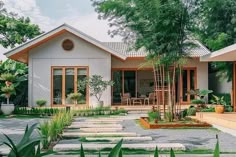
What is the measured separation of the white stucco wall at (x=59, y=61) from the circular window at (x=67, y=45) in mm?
169

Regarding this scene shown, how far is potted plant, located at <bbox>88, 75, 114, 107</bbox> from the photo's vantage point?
2058 centimetres

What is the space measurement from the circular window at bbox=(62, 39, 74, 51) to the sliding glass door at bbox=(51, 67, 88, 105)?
1.15m

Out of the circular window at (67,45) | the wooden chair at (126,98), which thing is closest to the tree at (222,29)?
the wooden chair at (126,98)

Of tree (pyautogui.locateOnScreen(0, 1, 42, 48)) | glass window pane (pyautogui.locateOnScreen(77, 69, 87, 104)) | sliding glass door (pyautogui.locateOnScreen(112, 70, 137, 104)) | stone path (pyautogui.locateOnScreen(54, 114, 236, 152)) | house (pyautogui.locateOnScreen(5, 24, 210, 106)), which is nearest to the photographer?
stone path (pyautogui.locateOnScreen(54, 114, 236, 152))

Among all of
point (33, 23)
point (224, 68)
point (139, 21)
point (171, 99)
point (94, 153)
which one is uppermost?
point (33, 23)

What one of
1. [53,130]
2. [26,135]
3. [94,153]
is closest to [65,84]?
[53,130]

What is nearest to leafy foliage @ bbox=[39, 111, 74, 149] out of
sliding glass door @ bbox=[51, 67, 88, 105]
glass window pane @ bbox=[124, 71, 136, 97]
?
sliding glass door @ bbox=[51, 67, 88, 105]

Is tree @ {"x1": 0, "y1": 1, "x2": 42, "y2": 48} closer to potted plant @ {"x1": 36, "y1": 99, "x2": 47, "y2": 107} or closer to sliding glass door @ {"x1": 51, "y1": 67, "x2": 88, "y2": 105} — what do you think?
sliding glass door @ {"x1": 51, "y1": 67, "x2": 88, "y2": 105}

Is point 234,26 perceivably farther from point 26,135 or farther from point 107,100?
point 26,135

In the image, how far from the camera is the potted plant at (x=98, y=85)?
810 inches

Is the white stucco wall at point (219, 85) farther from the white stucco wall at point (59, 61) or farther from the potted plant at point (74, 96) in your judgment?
the potted plant at point (74, 96)

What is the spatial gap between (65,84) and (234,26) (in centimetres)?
986

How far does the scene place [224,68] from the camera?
2105 cm

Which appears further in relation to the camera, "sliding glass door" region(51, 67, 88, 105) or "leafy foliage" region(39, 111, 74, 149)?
"sliding glass door" region(51, 67, 88, 105)
